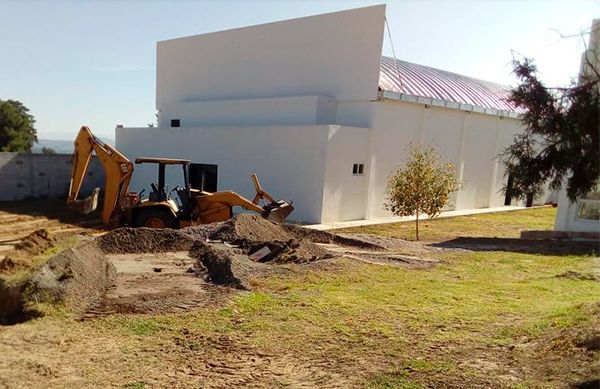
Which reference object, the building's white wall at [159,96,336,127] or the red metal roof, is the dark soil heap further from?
the red metal roof

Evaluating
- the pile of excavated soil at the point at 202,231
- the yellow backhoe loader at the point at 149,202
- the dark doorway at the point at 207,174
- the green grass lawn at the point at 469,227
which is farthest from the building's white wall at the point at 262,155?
the pile of excavated soil at the point at 202,231

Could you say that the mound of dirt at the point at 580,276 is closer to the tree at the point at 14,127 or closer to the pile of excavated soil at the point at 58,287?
the pile of excavated soil at the point at 58,287

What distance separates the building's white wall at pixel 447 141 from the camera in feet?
67.4

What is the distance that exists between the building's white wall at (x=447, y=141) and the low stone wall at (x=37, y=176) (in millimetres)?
15530

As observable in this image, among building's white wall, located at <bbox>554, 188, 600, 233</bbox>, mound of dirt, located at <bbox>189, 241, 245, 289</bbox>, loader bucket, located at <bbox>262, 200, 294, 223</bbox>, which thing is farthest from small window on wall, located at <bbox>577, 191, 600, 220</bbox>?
mound of dirt, located at <bbox>189, 241, 245, 289</bbox>

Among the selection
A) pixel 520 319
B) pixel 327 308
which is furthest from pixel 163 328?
pixel 520 319

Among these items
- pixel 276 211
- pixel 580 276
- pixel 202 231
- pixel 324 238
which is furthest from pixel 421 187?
pixel 202 231

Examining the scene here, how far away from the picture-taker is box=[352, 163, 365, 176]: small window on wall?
19.9 m

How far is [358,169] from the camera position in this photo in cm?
2008

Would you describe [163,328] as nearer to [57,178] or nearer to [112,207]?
[112,207]

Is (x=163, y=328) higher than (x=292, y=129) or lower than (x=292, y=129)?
lower

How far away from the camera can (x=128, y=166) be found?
15.0 metres

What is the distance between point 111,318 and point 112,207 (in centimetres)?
927

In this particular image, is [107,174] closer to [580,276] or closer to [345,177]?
[345,177]
